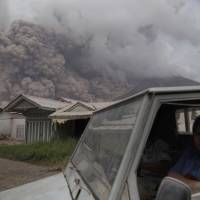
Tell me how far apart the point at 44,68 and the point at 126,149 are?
8417 cm

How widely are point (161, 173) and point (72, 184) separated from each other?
614 millimetres

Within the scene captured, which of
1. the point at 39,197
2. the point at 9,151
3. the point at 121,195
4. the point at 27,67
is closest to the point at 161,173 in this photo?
the point at 39,197

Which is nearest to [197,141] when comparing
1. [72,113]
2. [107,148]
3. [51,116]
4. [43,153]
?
[107,148]

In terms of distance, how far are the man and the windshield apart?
1.32 ft

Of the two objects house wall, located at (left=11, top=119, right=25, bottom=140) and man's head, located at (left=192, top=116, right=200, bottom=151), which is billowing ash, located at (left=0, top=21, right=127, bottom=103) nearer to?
house wall, located at (left=11, top=119, right=25, bottom=140)

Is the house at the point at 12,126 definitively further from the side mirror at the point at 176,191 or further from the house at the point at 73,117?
the side mirror at the point at 176,191

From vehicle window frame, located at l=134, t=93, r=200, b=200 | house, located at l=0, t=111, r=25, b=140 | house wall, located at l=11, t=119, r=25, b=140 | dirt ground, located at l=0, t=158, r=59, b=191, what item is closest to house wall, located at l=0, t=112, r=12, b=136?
house, located at l=0, t=111, r=25, b=140

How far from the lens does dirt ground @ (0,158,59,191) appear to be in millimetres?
11211

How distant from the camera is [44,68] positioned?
8469cm

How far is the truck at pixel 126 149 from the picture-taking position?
1717mm

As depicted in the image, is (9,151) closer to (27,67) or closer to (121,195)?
(121,195)

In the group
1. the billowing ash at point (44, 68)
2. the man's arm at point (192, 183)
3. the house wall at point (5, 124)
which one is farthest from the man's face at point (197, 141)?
the billowing ash at point (44, 68)

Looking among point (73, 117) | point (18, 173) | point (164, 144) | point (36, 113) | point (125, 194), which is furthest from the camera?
point (36, 113)

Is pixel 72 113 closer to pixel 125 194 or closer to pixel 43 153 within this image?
pixel 43 153
